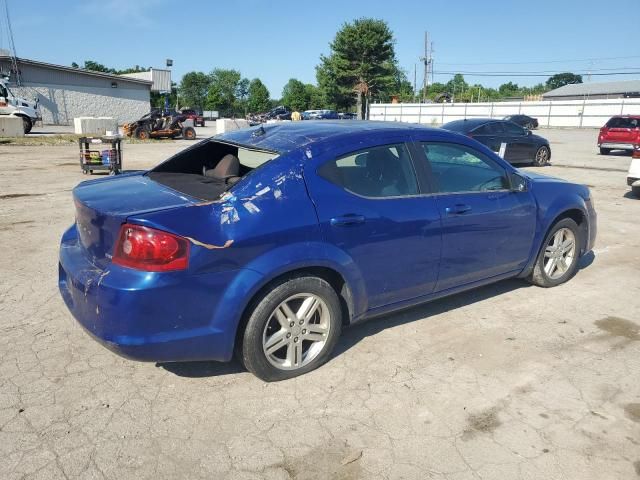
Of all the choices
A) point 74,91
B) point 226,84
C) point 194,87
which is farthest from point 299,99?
point 74,91

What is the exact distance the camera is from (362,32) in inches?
2333

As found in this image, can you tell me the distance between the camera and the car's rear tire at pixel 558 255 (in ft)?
15.6

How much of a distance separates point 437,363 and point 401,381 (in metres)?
0.37

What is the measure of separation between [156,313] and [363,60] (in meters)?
61.9

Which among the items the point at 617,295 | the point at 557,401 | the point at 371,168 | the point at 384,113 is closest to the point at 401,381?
the point at 557,401

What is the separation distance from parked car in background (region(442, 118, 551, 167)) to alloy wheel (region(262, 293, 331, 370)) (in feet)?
39.5

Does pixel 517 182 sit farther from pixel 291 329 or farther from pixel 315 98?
pixel 315 98

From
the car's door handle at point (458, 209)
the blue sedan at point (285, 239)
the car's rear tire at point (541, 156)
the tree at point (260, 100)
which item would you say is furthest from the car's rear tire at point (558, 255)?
the tree at point (260, 100)

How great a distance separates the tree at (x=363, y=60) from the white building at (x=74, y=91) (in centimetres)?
2498

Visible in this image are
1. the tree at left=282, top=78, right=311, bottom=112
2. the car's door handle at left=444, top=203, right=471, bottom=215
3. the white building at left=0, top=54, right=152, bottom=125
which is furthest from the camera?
the tree at left=282, top=78, right=311, bottom=112

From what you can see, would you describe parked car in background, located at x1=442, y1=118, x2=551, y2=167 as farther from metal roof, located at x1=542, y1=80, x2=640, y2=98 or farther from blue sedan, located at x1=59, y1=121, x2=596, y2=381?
metal roof, located at x1=542, y1=80, x2=640, y2=98

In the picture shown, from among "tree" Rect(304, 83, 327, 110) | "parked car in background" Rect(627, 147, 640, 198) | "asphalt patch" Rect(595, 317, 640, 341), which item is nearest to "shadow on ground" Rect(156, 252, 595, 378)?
"asphalt patch" Rect(595, 317, 640, 341)

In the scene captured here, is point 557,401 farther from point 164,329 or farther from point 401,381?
point 164,329

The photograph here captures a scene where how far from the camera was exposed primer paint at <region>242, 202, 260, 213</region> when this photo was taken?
2877 millimetres
